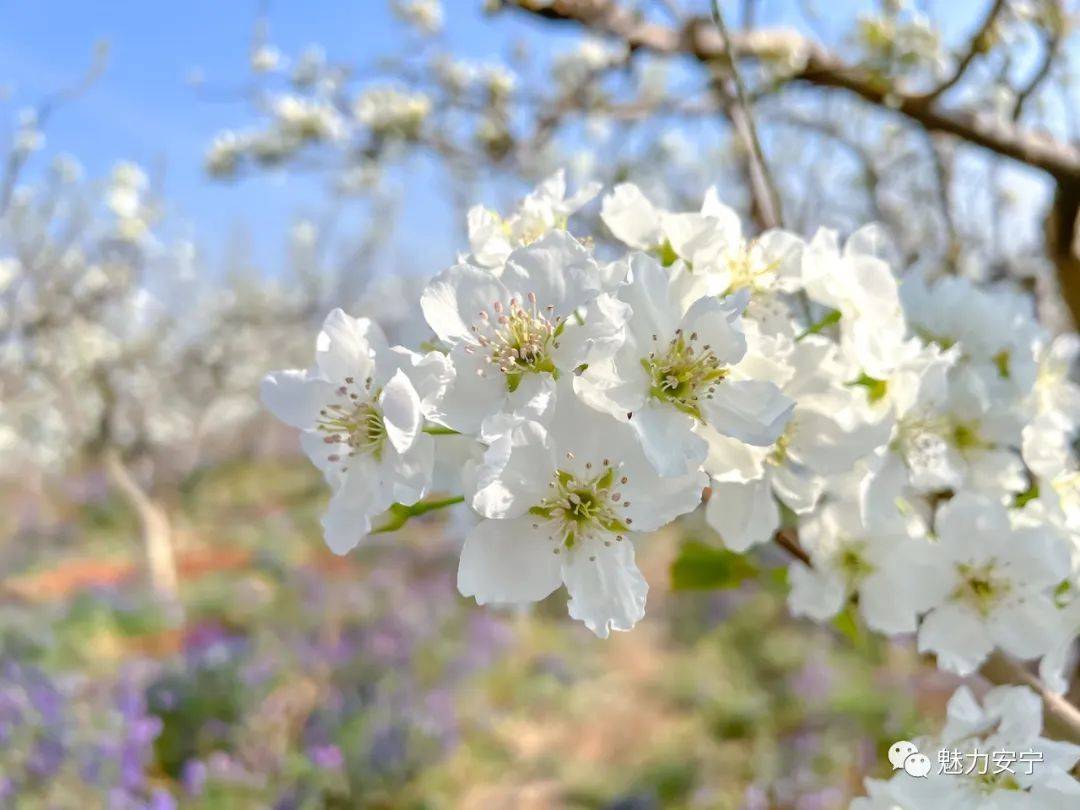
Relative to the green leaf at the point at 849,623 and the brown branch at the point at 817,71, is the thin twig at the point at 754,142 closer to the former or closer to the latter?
the green leaf at the point at 849,623

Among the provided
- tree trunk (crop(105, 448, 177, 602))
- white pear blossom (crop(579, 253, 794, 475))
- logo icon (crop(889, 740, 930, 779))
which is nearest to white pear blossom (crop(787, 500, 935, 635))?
logo icon (crop(889, 740, 930, 779))

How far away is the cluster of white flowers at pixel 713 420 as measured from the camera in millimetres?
570

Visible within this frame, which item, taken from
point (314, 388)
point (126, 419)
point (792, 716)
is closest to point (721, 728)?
point (792, 716)

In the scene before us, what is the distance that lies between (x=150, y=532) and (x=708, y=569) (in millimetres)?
6168

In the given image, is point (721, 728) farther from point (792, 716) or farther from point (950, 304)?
point (950, 304)

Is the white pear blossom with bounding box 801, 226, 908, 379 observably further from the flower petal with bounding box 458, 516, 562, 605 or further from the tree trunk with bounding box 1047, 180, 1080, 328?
the tree trunk with bounding box 1047, 180, 1080, 328

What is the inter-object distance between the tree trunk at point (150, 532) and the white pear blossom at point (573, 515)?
5.96m

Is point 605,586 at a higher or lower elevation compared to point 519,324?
lower

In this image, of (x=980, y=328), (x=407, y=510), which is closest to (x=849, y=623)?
(x=980, y=328)

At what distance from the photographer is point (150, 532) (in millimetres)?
6059

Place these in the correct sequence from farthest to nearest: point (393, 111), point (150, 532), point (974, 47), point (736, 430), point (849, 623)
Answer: point (150, 532), point (393, 111), point (974, 47), point (849, 623), point (736, 430)

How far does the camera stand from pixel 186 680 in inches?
152

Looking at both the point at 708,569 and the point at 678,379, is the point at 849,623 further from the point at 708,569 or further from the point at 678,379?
the point at 678,379

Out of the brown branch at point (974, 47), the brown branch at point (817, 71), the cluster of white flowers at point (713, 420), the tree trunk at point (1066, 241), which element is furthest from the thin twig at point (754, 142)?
the tree trunk at point (1066, 241)
